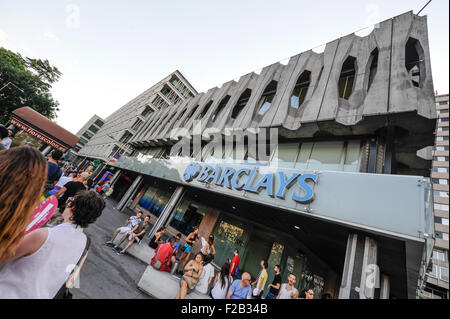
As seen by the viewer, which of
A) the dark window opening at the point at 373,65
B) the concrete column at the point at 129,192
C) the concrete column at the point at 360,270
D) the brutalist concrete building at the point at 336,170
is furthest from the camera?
the concrete column at the point at 129,192

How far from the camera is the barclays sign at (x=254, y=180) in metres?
6.54

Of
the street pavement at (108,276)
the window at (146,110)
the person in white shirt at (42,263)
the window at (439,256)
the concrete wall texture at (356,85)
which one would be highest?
the window at (146,110)

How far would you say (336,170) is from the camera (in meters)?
8.02

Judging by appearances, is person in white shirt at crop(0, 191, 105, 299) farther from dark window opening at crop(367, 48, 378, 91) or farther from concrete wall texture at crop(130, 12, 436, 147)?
Result: dark window opening at crop(367, 48, 378, 91)

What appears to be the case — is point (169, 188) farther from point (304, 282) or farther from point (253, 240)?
point (304, 282)

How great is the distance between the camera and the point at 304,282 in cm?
1008

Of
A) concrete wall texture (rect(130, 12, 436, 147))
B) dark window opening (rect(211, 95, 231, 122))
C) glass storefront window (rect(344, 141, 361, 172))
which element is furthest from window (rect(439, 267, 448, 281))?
dark window opening (rect(211, 95, 231, 122))

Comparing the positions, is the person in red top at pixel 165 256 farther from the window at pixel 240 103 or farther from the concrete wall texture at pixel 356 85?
the window at pixel 240 103

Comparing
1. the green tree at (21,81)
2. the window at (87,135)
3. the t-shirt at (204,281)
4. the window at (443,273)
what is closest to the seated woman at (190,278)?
the t-shirt at (204,281)

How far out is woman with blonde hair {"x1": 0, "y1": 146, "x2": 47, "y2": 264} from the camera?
1.32 metres

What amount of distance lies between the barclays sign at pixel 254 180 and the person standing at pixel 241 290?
10.4ft

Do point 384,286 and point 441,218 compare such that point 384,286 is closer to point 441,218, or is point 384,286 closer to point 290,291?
point 290,291

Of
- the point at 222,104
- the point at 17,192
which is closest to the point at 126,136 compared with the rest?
the point at 222,104

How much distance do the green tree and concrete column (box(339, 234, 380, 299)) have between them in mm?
37825
